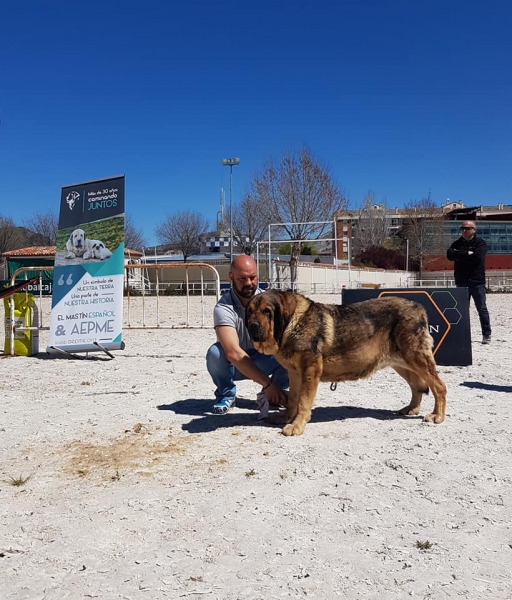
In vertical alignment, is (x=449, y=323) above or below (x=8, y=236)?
below

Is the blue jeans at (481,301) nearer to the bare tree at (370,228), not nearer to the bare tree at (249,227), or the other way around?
the bare tree at (249,227)

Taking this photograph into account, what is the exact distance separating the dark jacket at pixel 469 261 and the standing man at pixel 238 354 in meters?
6.03

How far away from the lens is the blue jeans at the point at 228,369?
5445 millimetres

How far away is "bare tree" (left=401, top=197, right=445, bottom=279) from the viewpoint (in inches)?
2413

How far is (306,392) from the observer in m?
4.76

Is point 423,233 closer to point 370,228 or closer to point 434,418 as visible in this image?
point 370,228

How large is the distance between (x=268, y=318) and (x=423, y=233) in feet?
198

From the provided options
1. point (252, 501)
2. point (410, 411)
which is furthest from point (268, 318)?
point (410, 411)

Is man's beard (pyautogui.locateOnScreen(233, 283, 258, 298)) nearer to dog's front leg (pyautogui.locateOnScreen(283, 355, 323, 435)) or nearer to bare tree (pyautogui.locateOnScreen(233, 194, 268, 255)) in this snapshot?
dog's front leg (pyautogui.locateOnScreen(283, 355, 323, 435))

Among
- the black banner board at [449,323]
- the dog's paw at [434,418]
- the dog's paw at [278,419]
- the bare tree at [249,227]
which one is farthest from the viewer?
the bare tree at [249,227]

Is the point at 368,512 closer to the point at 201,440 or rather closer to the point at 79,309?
the point at 201,440

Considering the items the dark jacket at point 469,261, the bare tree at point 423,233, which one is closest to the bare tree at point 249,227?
the bare tree at point 423,233

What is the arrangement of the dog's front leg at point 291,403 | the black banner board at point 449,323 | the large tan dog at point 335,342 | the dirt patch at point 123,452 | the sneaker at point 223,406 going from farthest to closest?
the black banner board at point 449,323
the sneaker at point 223,406
the dog's front leg at point 291,403
the large tan dog at point 335,342
the dirt patch at point 123,452

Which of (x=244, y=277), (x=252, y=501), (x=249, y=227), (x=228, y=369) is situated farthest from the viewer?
(x=249, y=227)
